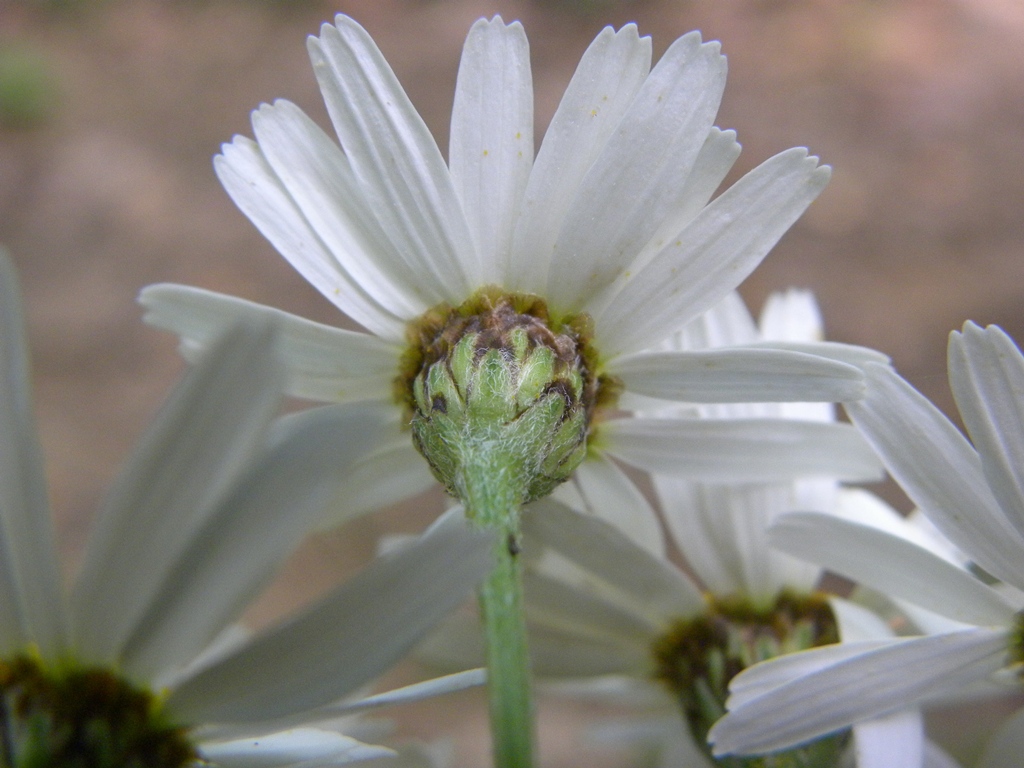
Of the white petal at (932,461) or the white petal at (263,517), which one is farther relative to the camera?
the white petal at (932,461)

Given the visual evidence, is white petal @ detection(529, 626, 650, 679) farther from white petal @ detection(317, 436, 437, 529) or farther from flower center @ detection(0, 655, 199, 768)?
flower center @ detection(0, 655, 199, 768)

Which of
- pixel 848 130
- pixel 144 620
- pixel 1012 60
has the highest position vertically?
pixel 1012 60

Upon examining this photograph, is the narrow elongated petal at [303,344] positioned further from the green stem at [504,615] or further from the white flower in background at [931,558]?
the white flower in background at [931,558]

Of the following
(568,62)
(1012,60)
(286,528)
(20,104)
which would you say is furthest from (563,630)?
(20,104)

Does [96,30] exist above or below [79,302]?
above

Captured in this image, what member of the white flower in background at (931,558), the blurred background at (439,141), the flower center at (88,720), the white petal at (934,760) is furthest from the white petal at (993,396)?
the blurred background at (439,141)

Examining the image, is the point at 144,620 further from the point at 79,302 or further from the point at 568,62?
the point at 568,62
